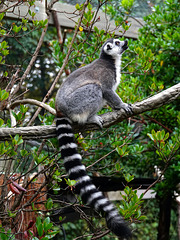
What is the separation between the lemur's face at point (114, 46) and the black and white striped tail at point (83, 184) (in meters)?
1.51

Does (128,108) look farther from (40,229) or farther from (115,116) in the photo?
(40,229)

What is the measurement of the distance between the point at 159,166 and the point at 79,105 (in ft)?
7.77

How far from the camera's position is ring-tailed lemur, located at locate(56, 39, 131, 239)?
254 cm

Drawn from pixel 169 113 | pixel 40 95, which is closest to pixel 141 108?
pixel 169 113

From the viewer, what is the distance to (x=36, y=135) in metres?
2.78

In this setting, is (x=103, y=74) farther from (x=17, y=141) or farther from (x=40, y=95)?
(x=40, y=95)

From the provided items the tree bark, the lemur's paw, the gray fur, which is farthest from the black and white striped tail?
the tree bark

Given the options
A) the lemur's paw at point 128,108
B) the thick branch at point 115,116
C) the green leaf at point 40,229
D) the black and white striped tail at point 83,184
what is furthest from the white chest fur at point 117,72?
the green leaf at point 40,229

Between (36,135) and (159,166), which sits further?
(159,166)

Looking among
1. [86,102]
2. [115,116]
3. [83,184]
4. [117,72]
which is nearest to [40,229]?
[83,184]

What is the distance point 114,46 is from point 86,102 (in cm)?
112

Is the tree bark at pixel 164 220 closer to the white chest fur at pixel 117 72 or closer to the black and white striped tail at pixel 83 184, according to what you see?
the white chest fur at pixel 117 72

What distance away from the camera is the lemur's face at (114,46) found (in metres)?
4.19

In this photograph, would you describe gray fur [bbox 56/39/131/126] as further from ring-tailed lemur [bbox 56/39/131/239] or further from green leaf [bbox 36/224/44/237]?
green leaf [bbox 36/224/44/237]
